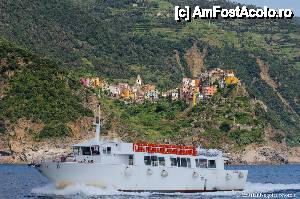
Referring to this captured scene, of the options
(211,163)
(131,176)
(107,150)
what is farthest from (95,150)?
(211,163)

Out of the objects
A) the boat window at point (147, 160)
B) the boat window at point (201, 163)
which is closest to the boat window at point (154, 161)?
the boat window at point (147, 160)

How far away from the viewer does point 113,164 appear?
236ft

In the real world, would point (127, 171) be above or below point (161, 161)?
below

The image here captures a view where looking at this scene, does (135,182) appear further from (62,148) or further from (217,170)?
(62,148)

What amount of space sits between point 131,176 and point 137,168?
109 centimetres

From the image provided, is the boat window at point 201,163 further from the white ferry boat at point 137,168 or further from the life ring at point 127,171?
the life ring at point 127,171

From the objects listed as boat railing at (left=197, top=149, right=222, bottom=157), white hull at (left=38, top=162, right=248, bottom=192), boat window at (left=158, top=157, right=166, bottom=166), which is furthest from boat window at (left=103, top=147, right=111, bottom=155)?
boat railing at (left=197, top=149, right=222, bottom=157)

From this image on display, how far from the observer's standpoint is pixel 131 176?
72562mm

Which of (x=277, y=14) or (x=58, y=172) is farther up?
(x=277, y=14)

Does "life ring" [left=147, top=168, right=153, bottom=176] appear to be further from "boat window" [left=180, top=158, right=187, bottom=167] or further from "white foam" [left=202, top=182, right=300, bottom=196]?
"white foam" [left=202, top=182, right=300, bottom=196]

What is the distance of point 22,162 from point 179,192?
11961cm

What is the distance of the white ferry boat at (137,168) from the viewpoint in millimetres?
71625

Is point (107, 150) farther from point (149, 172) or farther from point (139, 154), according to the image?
point (149, 172)

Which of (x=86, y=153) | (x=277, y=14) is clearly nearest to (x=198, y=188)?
(x=86, y=153)
